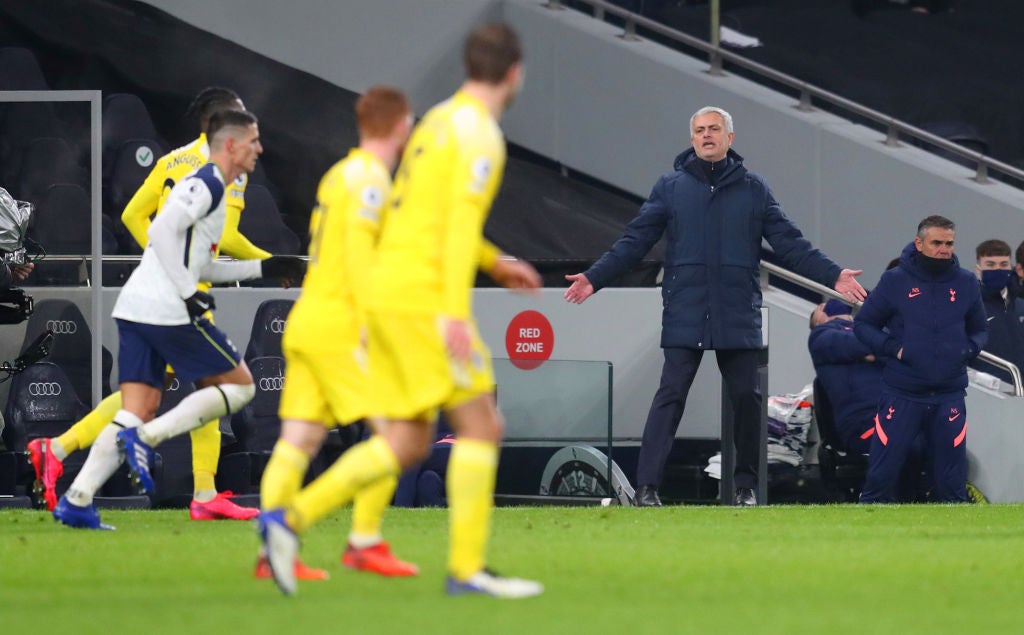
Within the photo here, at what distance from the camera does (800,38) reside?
19281 mm

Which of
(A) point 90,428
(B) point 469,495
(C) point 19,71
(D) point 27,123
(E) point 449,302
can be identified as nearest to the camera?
(E) point 449,302

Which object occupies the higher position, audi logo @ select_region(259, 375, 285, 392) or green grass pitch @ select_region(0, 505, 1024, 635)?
audi logo @ select_region(259, 375, 285, 392)

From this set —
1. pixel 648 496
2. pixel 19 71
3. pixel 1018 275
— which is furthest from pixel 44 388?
pixel 1018 275

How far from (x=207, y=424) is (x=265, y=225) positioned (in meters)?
5.56

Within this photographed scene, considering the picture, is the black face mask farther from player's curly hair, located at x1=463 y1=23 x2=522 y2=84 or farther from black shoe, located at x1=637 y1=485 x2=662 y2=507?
player's curly hair, located at x1=463 y1=23 x2=522 y2=84

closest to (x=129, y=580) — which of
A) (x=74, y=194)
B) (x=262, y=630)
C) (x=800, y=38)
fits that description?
(x=262, y=630)

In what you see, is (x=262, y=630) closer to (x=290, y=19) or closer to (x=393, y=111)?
(x=393, y=111)

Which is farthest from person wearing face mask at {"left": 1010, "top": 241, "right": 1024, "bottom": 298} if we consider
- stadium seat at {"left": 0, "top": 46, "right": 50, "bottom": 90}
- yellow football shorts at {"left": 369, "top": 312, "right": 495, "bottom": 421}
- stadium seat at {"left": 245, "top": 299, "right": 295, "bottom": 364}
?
yellow football shorts at {"left": 369, "top": 312, "right": 495, "bottom": 421}

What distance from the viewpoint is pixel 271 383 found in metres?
11.6

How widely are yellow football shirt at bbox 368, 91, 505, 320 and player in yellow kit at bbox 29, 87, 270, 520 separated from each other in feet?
11.0

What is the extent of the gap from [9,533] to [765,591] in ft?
12.9

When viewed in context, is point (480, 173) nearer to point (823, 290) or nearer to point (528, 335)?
point (528, 335)

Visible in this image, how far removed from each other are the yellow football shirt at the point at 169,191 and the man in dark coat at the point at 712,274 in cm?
205

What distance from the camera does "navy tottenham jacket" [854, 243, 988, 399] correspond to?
10977 millimetres
